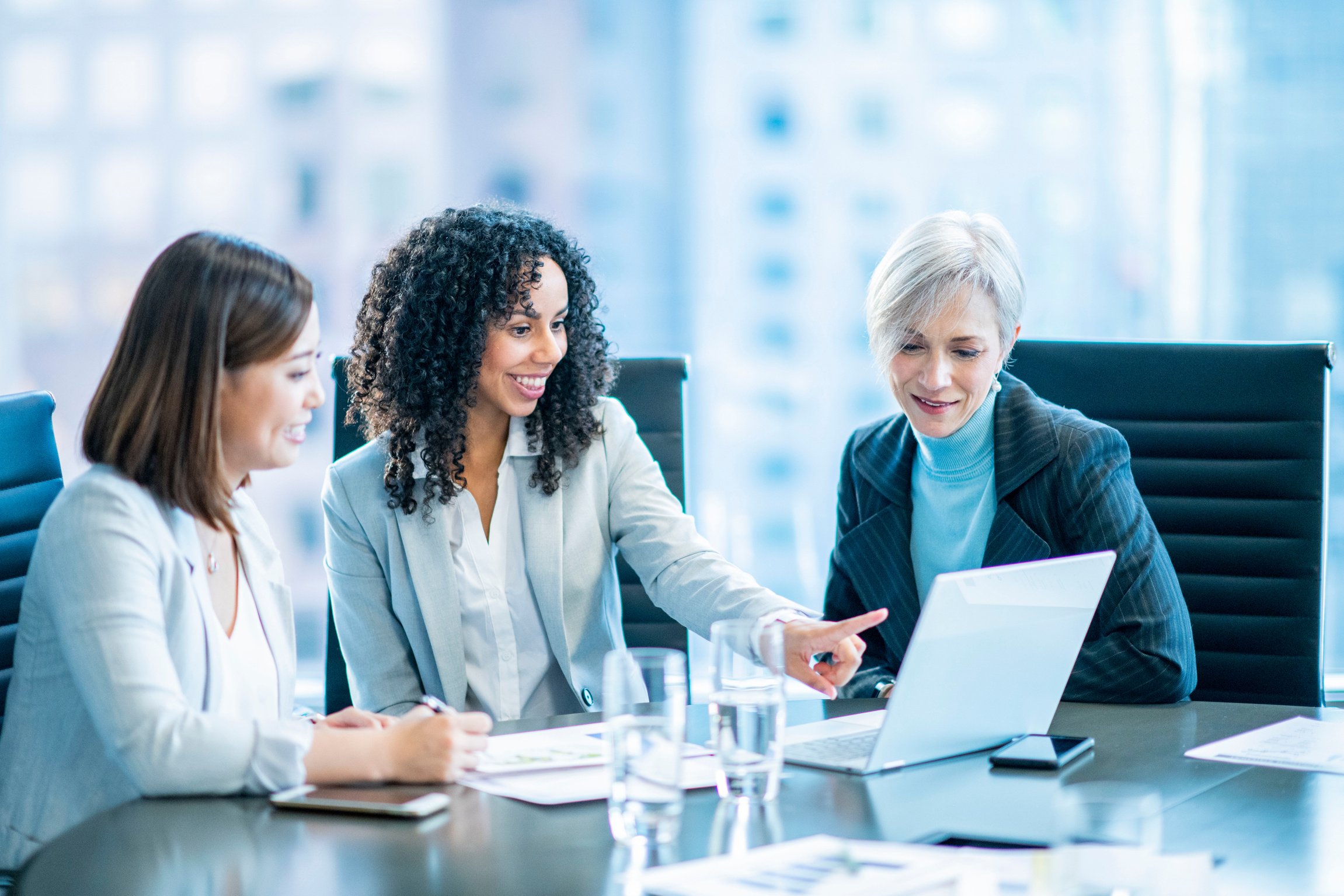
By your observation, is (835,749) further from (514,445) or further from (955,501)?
(514,445)

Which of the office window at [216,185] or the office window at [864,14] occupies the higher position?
the office window at [864,14]

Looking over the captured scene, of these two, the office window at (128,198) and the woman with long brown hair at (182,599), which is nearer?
the woman with long brown hair at (182,599)

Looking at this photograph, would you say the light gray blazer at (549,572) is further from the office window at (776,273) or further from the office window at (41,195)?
the office window at (41,195)

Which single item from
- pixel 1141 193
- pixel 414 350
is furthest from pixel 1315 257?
pixel 414 350

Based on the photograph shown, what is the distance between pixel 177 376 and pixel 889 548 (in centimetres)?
111

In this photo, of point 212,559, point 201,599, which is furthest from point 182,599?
point 212,559

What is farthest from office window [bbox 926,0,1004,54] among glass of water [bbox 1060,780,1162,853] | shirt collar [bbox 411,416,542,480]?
glass of water [bbox 1060,780,1162,853]

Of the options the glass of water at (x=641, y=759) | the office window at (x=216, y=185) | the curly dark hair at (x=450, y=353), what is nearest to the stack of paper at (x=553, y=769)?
the glass of water at (x=641, y=759)

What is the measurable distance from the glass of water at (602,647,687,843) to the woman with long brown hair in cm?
25

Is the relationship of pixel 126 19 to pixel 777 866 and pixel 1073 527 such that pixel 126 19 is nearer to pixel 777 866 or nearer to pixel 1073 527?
pixel 1073 527

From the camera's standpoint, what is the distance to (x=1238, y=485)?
6.55 ft

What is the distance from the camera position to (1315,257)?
3.12 meters

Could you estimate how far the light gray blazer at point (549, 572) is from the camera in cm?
188

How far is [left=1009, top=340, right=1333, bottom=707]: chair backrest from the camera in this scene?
195 cm
